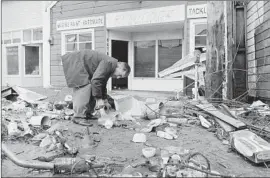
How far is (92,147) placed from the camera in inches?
152

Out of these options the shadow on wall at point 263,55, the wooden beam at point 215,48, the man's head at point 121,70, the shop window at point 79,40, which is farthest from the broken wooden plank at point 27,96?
the shadow on wall at point 263,55

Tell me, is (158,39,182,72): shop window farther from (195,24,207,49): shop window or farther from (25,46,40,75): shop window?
(25,46,40,75): shop window

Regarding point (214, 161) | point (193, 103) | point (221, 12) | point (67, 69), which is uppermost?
point (221, 12)

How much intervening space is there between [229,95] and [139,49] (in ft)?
19.5

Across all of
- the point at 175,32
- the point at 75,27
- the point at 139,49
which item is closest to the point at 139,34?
the point at 139,49

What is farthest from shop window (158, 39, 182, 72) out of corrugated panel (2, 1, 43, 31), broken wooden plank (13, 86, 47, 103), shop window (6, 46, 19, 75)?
shop window (6, 46, 19, 75)

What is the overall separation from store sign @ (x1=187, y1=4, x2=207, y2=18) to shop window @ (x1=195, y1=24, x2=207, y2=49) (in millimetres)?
345

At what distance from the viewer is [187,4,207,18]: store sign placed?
9688 millimetres

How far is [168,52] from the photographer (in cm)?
1184

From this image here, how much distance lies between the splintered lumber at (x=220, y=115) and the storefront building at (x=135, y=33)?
16.2ft

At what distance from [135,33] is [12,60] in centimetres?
763

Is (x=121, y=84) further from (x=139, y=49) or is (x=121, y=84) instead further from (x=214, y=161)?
(x=214, y=161)

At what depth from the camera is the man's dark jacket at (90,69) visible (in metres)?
4.95

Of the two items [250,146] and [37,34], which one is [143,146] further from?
[37,34]
